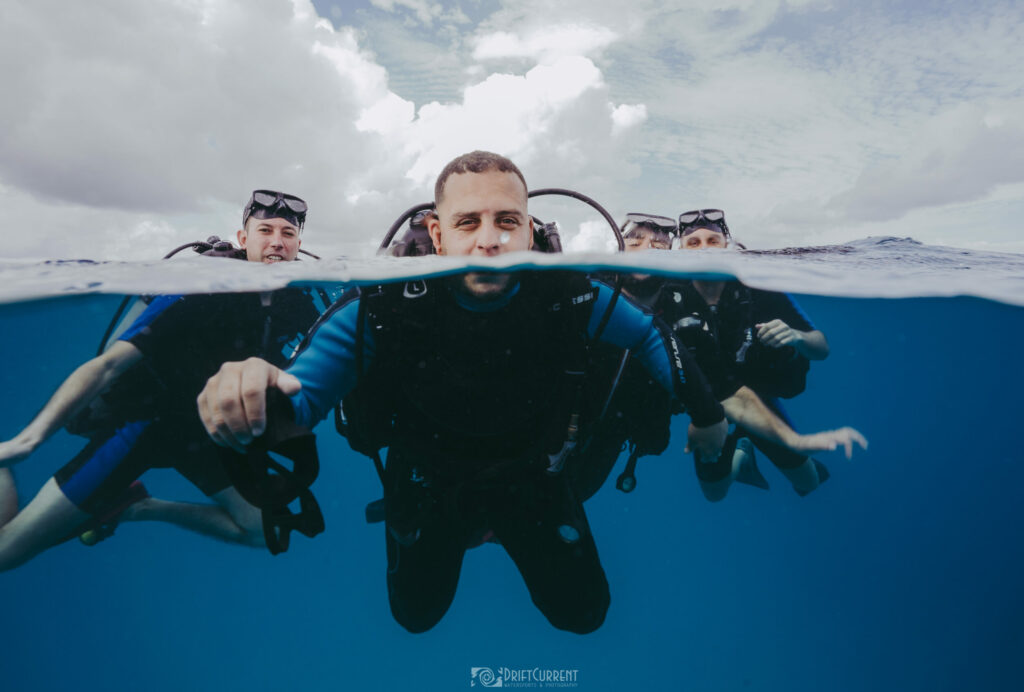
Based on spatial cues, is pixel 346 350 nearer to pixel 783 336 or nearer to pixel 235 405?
pixel 235 405

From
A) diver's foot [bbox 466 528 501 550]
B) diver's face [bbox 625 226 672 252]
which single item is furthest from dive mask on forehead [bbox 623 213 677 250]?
diver's foot [bbox 466 528 501 550]

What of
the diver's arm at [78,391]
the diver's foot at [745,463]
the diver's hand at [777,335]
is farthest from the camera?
the diver's foot at [745,463]

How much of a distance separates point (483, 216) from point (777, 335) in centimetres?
445

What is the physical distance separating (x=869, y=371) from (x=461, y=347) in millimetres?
21316

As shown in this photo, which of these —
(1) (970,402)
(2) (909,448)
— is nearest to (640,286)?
(2) (909,448)

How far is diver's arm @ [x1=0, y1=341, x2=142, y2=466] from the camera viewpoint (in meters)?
4.37

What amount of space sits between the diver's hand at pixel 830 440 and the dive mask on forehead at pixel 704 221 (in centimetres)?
386

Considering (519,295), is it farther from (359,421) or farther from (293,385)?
(293,385)

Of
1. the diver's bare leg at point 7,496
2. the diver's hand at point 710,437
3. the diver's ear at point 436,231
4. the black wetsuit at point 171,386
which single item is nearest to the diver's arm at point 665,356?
the diver's hand at point 710,437

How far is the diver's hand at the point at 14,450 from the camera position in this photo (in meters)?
4.50

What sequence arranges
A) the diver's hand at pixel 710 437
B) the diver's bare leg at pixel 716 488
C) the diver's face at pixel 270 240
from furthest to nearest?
1. the diver's bare leg at pixel 716 488
2. the diver's face at pixel 270 240
3. the diver's hand at pixel 710 437

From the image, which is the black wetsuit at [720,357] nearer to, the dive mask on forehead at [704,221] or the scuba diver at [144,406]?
the dive mask on forehead at [704,221]

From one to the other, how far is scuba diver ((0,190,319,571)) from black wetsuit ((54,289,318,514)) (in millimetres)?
11

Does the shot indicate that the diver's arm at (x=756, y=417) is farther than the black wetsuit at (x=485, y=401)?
Yes
